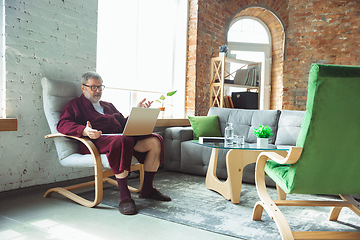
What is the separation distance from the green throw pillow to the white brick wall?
1.57 m

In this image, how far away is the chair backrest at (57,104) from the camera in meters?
2.56

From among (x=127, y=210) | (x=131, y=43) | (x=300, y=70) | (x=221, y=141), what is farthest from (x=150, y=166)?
(x=300, y=70)

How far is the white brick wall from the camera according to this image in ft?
8.41

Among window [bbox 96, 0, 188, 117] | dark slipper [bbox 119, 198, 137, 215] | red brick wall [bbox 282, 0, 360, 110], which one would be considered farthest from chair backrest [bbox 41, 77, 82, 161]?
→ red brick wall [bbox 282, 0, 360, 110]

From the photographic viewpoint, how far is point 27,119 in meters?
2.69

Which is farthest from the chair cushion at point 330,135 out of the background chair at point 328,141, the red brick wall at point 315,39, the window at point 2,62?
the red brick wall at point 315,39

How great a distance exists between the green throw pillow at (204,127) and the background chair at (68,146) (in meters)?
1.26

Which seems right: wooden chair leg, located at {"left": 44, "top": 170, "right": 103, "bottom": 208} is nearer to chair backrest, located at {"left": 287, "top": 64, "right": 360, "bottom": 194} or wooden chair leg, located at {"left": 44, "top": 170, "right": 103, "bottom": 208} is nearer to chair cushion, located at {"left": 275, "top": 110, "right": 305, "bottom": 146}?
chair backrest, located at {"left": 287, "top": 64, "right": 360, "bottom": 194}


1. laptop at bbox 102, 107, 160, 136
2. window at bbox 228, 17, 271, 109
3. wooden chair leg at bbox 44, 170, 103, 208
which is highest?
window at bbox 228, 17, 271, 109

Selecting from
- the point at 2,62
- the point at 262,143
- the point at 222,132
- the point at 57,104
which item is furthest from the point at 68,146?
the point at 222,132

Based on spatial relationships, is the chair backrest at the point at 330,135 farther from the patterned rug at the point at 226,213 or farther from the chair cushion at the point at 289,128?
the chair cushion at the point at 289,128

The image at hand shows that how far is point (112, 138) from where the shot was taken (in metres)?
2.35

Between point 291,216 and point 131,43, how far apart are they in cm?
311

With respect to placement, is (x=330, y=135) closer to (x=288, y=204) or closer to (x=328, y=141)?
(x=328, y=141)
